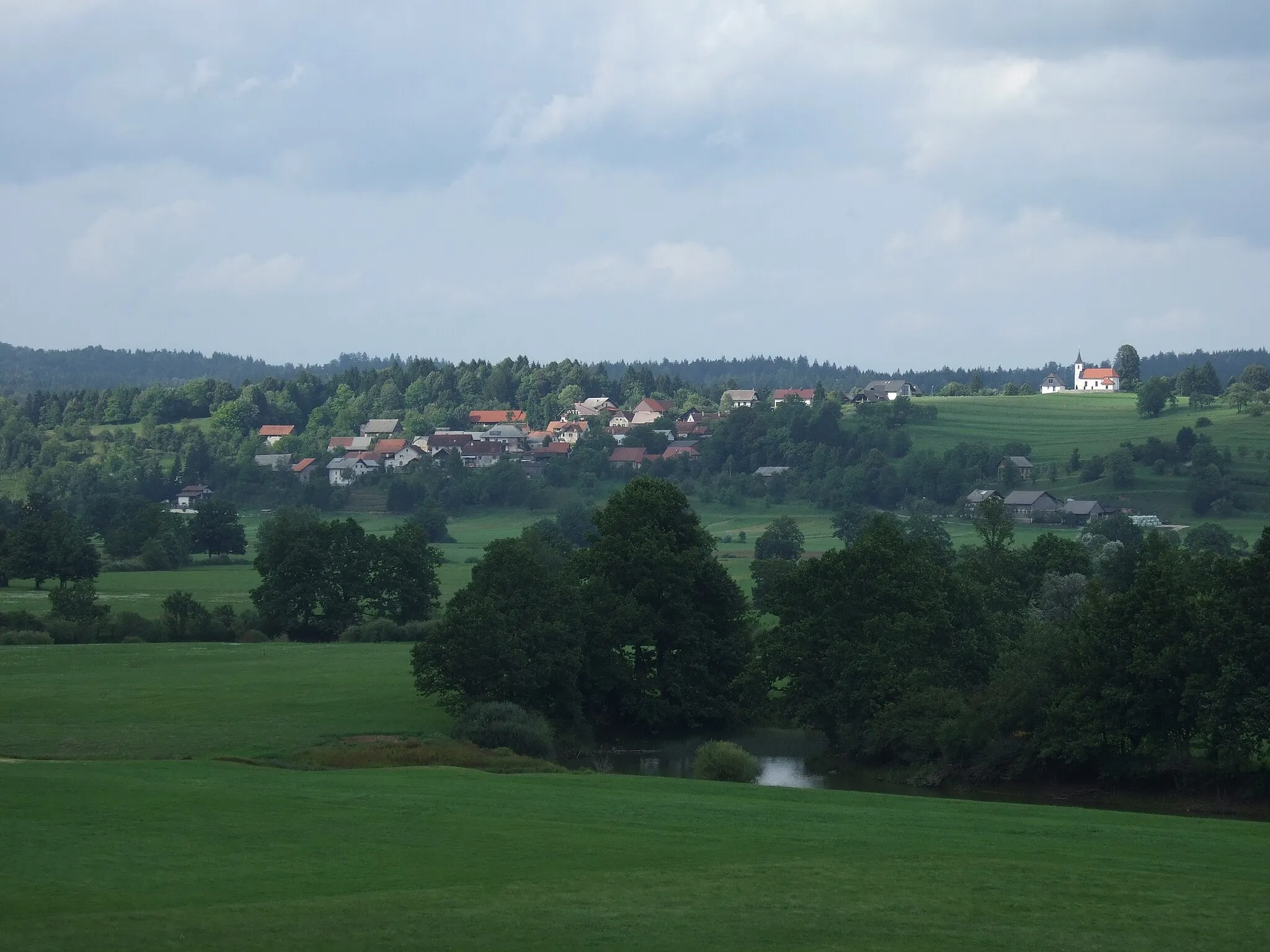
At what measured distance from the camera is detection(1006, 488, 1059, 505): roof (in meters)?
168

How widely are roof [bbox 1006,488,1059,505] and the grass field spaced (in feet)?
344

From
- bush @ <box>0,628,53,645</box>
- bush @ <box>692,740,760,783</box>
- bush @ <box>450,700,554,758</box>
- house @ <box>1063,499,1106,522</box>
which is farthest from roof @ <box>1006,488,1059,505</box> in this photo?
bush @ <box>692,740,760,783</box>

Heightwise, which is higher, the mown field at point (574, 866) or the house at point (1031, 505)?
the mown field at point (574, 866)

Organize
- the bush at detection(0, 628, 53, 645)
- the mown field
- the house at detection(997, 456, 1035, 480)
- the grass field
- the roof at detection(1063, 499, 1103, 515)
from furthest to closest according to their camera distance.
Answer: the house at detection(997, 456, 1035, 480)
the roof at detection(1063, 499, 1103, 515)
the bush at detection(0, 628, 53, 645)
the grass field
the mown field

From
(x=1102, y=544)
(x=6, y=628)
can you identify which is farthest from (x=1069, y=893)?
(x=1102, y=544)

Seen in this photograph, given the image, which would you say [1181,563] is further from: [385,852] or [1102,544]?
[1102,544]

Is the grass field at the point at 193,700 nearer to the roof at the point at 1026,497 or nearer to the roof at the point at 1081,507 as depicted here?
the roof at the point at 1081,507

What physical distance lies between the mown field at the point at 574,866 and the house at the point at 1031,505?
127498 millimetres

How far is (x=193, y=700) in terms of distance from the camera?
6191 centimetres

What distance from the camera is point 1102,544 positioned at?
107125 millimetres

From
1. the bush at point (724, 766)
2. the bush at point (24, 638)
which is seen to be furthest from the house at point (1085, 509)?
the bush at point (24, 638)

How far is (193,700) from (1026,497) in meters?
128

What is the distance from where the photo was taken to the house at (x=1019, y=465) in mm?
184875

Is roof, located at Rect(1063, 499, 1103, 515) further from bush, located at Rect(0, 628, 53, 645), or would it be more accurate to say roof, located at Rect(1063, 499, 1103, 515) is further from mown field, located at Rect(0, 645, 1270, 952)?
mown field, located at Rect(0, 645, 1270, 952)
